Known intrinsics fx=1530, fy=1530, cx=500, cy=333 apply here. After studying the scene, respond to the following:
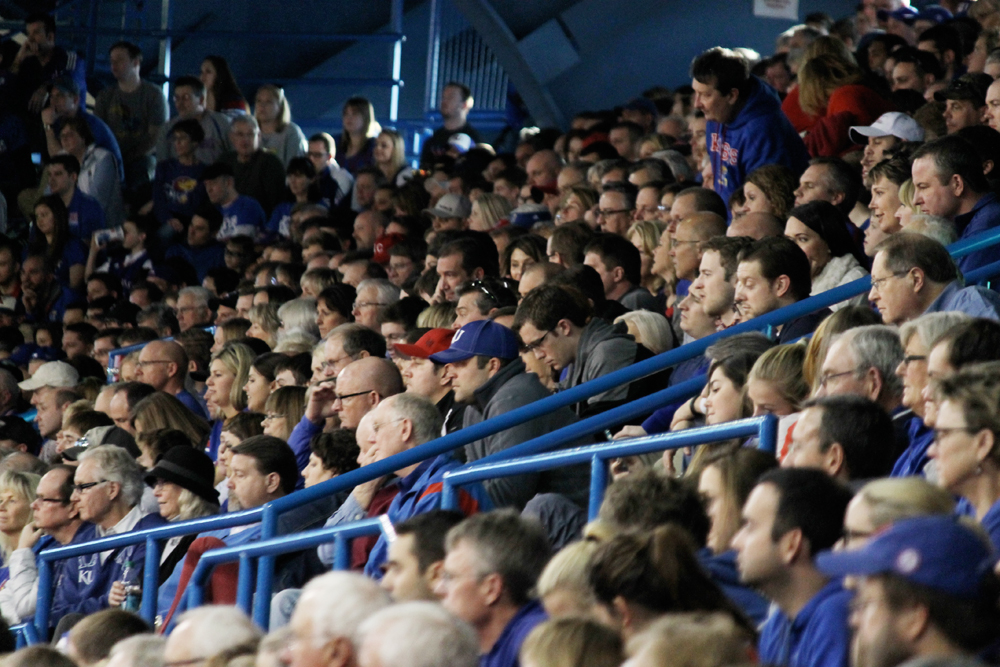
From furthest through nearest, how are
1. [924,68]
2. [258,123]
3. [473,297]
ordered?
[258,123] → [924,68] → [473,297]

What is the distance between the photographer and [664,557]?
129 inches

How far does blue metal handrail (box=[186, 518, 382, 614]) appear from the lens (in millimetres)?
4684

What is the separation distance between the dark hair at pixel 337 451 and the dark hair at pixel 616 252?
1.69 m

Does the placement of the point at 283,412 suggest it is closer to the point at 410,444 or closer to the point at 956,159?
the point at 410,444

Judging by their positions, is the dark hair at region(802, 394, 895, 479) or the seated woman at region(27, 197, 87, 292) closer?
the dark hair at region(802, 394, 895, 479)

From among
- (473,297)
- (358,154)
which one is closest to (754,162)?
(473,297)

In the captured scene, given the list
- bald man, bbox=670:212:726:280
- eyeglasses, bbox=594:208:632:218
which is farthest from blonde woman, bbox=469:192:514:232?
bald man, bbox=670:212:726:280

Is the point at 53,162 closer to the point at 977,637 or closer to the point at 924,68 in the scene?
the point at 924,68

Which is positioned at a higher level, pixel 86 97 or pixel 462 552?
pixel 86 97

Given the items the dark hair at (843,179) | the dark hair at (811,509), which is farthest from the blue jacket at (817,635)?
the dark hair at (843,179)

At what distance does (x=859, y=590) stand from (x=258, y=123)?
11891mm

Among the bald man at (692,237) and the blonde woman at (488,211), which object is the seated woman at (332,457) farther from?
the blonde woman at (488,211)

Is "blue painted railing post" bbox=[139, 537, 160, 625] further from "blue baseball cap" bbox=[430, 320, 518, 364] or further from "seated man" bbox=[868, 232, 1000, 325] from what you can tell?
"seated man" bbox=[868, 232, 1000, 325]

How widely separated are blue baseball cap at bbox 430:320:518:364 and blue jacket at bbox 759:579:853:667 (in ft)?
8.56
